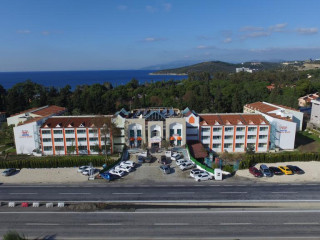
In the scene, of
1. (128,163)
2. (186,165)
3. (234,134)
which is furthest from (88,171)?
(234,134)

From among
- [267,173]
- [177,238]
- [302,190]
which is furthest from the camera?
[267,173]

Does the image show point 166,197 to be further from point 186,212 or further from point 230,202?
point 230,202

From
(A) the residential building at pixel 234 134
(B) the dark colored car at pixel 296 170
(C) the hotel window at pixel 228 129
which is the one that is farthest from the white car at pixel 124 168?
(B) the dark colored car at pixel 296 170

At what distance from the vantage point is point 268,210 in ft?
102

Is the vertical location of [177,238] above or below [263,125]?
below

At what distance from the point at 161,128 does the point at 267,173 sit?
2391cm

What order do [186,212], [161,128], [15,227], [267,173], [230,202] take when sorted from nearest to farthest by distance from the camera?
[15,227]
[186,212]
[230,202]
[267,173]
[161,128]

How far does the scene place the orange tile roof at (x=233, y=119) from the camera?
55688 millimetres

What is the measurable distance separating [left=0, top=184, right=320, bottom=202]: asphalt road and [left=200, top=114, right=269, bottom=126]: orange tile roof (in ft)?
64.6

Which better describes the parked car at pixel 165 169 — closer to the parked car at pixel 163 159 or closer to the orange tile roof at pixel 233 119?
the parked car at pixel 163 159

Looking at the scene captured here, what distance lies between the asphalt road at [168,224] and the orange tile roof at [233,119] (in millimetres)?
27300

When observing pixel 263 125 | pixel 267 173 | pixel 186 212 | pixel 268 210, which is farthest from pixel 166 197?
pixel 263 125

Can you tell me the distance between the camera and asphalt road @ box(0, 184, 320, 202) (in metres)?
34.8

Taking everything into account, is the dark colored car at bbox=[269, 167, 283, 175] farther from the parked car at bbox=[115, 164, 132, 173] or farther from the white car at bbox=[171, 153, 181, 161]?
the parked car at bbox=[115, 164, 132, 173]
